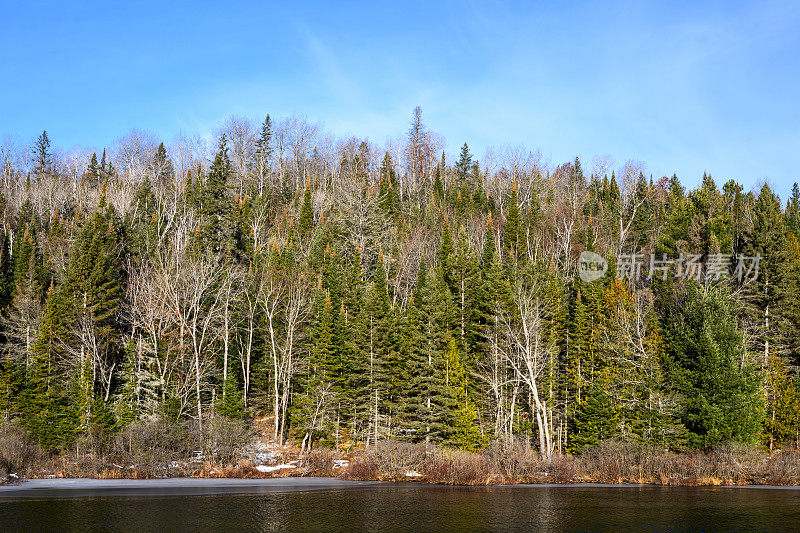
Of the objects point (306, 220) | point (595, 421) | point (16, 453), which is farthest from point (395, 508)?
point (306, 220)

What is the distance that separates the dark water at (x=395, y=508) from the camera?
25312 millimetres

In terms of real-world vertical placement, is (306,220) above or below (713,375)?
above

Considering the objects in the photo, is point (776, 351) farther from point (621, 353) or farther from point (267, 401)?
point (267, 401)

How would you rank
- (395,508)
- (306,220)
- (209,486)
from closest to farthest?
(395,508) < (209,486) < (306,220)

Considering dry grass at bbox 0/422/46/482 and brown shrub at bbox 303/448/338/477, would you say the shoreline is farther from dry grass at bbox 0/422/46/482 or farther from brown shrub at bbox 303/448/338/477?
dry grass at bbox 0/422/46/482

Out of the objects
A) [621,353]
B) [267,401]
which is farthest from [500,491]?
[267,401]

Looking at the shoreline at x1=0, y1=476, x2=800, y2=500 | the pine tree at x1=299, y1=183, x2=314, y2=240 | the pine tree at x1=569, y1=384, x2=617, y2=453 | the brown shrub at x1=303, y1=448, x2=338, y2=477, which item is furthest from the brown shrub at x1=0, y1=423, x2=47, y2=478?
the pine tree at x1=299, y1=183, x2=314, y2=240

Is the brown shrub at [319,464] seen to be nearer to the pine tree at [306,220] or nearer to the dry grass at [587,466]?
the dry grass at [587,466]

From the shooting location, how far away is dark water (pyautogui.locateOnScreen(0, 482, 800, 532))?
25.3m

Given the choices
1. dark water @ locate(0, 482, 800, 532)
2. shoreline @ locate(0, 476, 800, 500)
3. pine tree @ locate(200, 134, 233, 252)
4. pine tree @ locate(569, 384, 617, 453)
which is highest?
pine tree @ locate(200, 134, 233, 252)

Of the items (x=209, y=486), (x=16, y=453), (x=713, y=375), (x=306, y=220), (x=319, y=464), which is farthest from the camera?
(x=306, y=220)

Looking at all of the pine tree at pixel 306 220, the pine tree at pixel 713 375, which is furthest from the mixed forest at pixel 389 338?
the pine tree at pixel 306 220

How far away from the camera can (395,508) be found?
97.2 ft

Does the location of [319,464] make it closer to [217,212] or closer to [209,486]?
[209,486]
